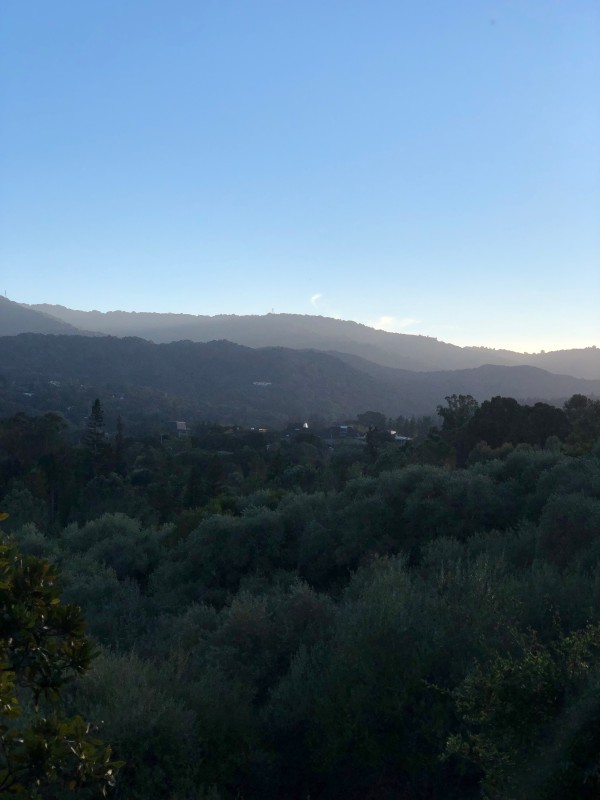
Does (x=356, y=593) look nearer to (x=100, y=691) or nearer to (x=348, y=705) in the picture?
(x=348, y=705)

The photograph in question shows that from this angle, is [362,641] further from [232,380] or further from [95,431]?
[232,380]

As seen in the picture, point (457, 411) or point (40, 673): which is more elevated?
point (40, 673)

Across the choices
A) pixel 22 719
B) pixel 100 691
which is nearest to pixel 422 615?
pixel 100 691

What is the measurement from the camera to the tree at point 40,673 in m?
3.73

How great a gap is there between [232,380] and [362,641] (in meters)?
133

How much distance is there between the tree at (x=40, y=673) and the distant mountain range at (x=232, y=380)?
321 ft

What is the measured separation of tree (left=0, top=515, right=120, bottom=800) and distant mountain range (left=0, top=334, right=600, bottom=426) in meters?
97.9

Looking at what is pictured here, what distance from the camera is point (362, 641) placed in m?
8.37

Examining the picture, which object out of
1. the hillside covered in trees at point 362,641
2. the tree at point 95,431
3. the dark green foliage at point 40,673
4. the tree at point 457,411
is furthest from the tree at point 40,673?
the tree at point 95,431

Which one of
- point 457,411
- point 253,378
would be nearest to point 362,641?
point 457,411

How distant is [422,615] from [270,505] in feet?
43.0

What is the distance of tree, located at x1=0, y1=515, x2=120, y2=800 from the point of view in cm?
373

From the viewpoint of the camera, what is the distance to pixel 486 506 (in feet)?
49.9

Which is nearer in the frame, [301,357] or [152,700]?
[152,700]
